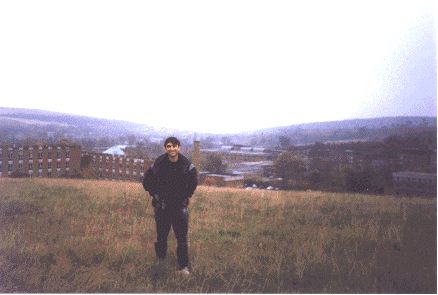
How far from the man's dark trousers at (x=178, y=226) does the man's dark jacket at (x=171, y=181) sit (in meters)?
0.07

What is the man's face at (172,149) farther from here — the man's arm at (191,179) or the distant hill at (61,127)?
the distant hill at (61,127)

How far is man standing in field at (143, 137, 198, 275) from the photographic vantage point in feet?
14.0

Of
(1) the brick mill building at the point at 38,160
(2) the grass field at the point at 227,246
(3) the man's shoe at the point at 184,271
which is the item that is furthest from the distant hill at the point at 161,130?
(3) the man's shoe at the point at 184,271

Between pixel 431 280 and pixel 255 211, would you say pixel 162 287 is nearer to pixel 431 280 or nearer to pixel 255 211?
pixel 431 280

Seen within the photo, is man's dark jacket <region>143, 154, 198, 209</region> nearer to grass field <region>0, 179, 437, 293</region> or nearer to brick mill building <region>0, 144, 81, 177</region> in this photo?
grass field <region>0, 179, 437, 293</region>

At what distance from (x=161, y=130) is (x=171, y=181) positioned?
3.00 m

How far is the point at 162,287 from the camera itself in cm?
405

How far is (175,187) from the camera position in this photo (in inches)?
170

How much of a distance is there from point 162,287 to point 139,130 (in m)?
4.01

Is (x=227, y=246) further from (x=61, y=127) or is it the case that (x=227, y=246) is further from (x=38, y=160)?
Answer: (x=38, y=160)

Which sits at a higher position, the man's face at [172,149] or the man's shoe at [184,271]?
the man's face at [172,149]

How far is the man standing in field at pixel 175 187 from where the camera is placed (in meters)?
4.27

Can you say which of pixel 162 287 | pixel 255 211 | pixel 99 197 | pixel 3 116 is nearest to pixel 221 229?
pixel 255 211

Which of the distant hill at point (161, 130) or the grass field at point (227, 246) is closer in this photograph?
the grass field at point (227, 246)
